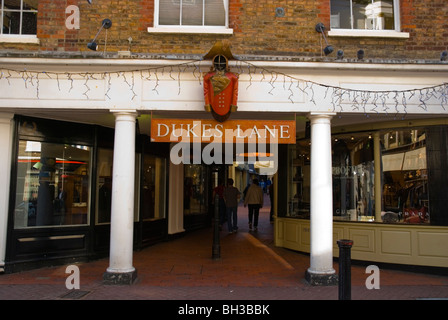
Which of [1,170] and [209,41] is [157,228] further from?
[209,41]

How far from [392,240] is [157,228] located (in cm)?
578

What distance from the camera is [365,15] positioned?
736cm

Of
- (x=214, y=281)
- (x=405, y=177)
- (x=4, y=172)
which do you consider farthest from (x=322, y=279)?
(x=4, y=172)

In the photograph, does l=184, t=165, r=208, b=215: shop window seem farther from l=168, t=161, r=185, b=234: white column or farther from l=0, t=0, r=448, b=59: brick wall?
l=0, t=0, r=448, b=59: brick wall

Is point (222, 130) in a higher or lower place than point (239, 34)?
lower

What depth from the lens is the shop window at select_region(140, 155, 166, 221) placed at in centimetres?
969

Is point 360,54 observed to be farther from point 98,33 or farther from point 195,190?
point 195,190

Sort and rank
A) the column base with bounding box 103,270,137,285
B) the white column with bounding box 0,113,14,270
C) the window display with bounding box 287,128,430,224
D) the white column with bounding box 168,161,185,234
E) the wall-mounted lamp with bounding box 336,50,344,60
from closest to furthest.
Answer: the column base with bounding box 103,270,137,285, the wall-mounted lamp with bounding box 336,50,344,60, the white column with bounding box 0,113,14,270, the window display with bounding box 287,128,430,224, the white column with bounding box 168,161,185,234

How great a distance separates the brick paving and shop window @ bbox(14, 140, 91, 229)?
3.34 feet

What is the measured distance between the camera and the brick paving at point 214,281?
5754mm

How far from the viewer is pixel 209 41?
270 inches

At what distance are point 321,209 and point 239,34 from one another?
3.47m

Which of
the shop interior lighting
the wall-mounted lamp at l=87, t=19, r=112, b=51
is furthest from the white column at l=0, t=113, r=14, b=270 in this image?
the shop interior lighting
